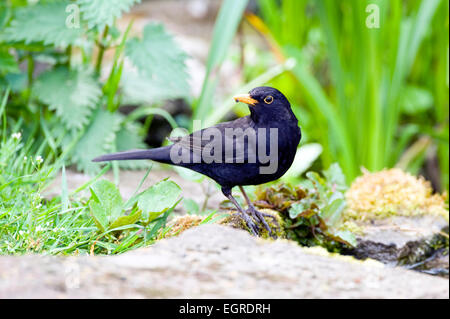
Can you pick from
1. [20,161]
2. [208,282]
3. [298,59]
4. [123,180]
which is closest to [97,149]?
[123,180]

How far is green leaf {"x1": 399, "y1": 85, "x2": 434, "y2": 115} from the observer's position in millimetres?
5137

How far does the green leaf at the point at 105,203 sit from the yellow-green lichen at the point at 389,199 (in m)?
1.40

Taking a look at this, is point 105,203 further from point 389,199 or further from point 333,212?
point 389,199

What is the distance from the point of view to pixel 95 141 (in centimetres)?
371

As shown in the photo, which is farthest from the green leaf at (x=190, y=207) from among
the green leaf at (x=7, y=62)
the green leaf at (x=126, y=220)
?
the green leaf at (x=7, y=62)

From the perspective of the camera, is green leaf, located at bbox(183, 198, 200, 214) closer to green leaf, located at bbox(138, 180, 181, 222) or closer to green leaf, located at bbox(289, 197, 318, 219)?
green leaf, located at bbox(138, 180, 181, 222)

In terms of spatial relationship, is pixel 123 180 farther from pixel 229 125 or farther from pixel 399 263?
pixel 399 263

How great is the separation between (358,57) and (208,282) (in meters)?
2.86

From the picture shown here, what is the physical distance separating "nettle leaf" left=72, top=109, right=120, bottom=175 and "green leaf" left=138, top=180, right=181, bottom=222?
102cm

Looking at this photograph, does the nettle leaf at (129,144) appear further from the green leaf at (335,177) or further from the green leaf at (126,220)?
the green leaf at (335,177)

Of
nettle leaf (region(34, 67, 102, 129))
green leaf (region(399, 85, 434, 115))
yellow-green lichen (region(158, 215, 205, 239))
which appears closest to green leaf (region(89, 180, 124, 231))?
yellow-green lichen (region(158, 215, 205, 239))

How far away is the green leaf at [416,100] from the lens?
16.9 feet

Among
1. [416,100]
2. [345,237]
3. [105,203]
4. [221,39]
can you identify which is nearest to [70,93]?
[221,39]

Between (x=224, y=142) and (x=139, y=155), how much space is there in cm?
45
